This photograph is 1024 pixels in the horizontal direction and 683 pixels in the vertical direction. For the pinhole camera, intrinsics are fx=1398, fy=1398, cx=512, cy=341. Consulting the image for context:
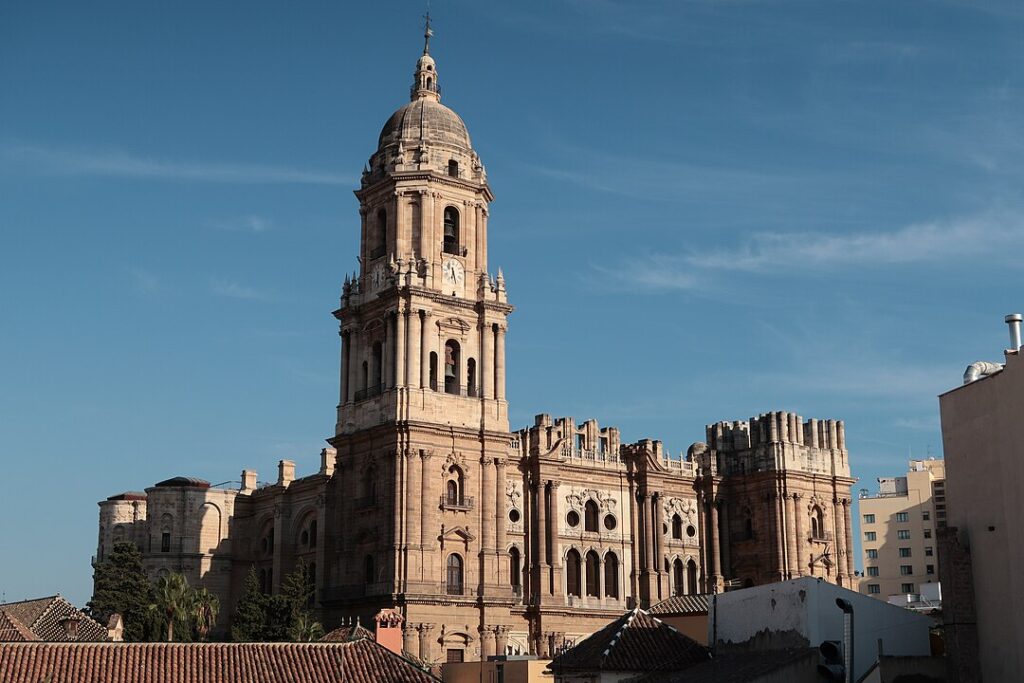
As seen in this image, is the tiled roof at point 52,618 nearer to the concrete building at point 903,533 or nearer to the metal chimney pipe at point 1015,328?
the metal chimney pipe at point 1015,328

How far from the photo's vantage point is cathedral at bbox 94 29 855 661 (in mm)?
70688

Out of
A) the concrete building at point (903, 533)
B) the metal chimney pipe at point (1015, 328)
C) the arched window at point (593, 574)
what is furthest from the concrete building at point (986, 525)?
the concrete building at point (903, 533)

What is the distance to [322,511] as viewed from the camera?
76000mm

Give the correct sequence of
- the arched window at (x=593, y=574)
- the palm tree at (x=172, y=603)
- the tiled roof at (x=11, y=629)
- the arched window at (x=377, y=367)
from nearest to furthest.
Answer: the tiled roof at (x=11, y=629), the palm tree at (x=172, y=603), the arched window at (x=377, y=367), the arched window at (x=593, y=574)

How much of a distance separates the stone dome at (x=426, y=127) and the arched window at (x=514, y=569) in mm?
22494

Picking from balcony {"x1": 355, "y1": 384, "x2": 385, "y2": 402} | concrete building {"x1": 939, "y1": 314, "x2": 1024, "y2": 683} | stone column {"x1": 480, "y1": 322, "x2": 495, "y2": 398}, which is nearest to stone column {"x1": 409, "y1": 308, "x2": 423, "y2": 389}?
balcony {"x1": 355, "y1": 384, "x2": 385, "y2": 402}

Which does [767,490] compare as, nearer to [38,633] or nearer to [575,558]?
[575,558]

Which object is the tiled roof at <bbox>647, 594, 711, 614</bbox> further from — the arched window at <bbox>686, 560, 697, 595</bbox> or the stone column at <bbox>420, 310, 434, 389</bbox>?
the arched window at <bbox>686, 560, 697, 595</bbox>

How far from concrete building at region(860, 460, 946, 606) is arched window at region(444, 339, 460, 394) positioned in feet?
184

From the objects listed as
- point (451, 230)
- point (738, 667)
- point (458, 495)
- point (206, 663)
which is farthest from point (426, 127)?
point (738, 667)

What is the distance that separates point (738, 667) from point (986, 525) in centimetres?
852

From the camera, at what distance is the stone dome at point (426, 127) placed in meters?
77.9

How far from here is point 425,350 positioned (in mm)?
72625

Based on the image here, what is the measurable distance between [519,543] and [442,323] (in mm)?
13013
